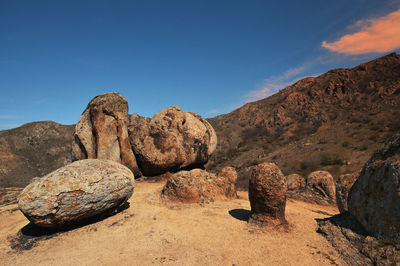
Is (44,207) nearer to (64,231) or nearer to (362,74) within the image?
(64,231)

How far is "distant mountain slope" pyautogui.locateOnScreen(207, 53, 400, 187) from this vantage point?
31.7m

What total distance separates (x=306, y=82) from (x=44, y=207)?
72691 mm

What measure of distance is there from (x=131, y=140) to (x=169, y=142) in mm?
2742

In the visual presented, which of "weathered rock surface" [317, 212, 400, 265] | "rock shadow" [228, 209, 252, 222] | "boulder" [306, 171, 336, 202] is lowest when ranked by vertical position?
"boulder" [306, 171, 336, 202]

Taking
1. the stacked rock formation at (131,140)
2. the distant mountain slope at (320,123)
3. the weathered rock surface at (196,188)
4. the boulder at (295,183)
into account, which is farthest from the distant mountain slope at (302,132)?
the weathered rock surface at (196,188)

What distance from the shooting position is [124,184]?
920 cm

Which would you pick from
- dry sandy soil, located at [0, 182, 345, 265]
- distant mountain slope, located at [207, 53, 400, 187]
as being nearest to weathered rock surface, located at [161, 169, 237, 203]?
dry sandy soil, located at [0, 182, 345, 265]

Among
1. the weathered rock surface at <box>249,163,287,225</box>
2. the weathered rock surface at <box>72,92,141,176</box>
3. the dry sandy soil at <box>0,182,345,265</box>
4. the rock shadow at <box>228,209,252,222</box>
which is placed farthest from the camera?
the weathered rock surface at <box>72,92,141,176</box>

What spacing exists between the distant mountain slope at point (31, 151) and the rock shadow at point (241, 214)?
118 ft

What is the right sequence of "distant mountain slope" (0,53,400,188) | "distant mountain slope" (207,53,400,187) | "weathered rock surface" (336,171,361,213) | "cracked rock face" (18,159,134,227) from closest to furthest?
"cracked rock face" (18,159,134,227)
"weathered rock surface" (336,171,361,213)
"distant mountain slope" (207,53,400,187)
"distant mountain slope" (0,53,400,188)

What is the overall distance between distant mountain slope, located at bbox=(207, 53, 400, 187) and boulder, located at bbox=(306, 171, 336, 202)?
41.9 feet

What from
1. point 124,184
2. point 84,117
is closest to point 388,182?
point 124,184

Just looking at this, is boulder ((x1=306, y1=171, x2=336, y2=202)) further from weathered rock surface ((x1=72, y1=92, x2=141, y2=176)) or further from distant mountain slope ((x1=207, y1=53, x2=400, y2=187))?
distant mountain slope ((x1=207, y1=53, x2=400, y2=187))

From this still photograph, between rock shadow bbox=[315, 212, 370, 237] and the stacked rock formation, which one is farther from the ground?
the stacked rock formation
